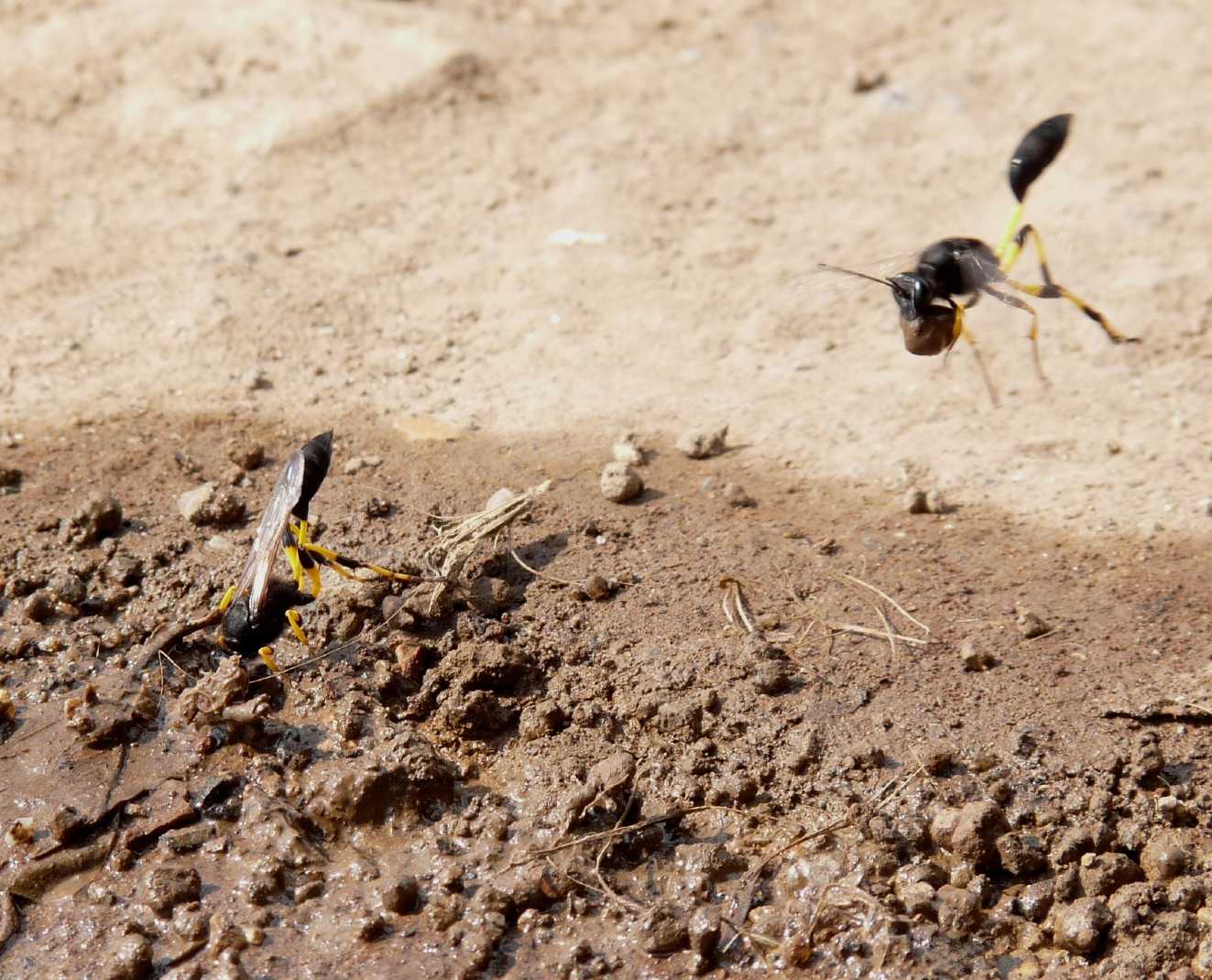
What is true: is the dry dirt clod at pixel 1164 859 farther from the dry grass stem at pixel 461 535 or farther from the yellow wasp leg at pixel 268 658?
the yellow wasp leg at pixel 268 658

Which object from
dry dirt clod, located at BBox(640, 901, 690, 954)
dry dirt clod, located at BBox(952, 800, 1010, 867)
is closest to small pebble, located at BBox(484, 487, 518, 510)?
dry dirt clod, located at BBox(640, 901, 690, 954)

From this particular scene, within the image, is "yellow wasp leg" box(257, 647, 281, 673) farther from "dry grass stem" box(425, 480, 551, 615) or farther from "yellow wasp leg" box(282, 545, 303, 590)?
"dry grass stem" box(425, 480, 551, 615)

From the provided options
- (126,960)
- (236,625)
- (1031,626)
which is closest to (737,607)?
(1031,626)

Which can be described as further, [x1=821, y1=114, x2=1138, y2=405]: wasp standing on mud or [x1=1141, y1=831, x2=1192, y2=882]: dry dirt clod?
[x1=821, y1=114, x2=1138, y2=405]: wasp standing on mud

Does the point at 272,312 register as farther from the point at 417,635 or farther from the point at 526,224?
the point at 417,635

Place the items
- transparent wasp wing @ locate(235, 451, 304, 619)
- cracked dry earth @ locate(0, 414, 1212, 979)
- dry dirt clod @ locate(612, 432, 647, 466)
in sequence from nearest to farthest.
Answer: cracked dry earth @ locate(0, 414, 1212, 979)
transparent wasp wing @ locate(235, 451, 304, 619)
dry dirt clod @ locate(612, 432, 647, 466)

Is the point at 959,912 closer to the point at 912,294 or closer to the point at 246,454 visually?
the point at 912,294

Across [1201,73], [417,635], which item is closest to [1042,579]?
[417,635]
